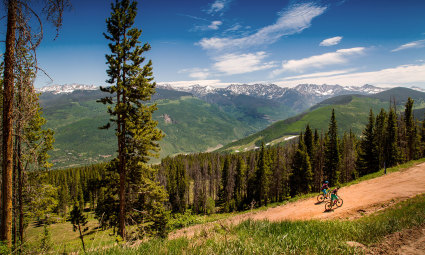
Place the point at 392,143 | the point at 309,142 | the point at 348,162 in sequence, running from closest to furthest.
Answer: the point at 392,143 < the point at 309,142 < the point at 348,162

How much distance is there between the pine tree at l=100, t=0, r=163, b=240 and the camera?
14172 mm

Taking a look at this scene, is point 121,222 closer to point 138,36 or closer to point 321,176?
point 138,36

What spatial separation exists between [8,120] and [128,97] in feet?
23.5

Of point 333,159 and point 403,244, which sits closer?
point 403,244

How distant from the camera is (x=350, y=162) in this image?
59.9 m

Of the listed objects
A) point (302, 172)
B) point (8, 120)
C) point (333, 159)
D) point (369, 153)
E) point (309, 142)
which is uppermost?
point (8, 120)

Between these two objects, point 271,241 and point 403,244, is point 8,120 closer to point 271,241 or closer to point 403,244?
point 271,241

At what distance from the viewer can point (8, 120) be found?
26.9 feet

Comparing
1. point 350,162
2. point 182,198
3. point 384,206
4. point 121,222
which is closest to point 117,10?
point 121,222

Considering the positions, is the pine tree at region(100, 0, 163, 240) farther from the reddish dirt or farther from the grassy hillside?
the reddish dirt

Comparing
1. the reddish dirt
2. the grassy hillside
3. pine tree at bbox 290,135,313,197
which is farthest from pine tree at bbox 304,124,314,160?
the reddish dirt

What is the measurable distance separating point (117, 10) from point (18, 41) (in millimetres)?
7809

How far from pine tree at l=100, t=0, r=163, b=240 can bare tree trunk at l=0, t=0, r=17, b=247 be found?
19.6 ft

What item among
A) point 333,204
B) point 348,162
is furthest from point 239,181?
point 333,204
